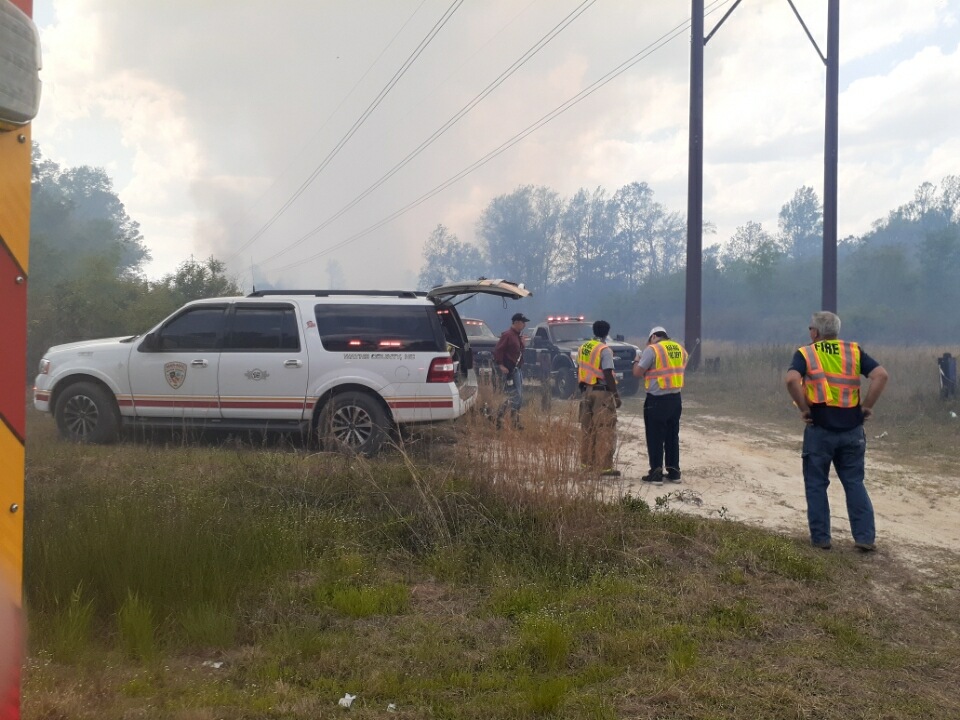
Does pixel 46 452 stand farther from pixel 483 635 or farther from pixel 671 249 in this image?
→ pixel 671 249

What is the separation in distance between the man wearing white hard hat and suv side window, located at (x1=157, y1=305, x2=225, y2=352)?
4657 mm

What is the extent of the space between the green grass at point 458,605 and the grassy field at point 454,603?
0.05ft

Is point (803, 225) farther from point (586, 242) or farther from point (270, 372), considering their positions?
point (270, 372)

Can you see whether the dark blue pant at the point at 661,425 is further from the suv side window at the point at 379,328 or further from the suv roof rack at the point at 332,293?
the suv roof rack at the point at 332,293

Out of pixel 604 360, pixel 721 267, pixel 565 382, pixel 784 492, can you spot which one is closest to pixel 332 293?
pixel 604 360

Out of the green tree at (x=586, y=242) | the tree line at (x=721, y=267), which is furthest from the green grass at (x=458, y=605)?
the green tree at (x=586, y=242)

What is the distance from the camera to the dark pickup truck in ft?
60.6

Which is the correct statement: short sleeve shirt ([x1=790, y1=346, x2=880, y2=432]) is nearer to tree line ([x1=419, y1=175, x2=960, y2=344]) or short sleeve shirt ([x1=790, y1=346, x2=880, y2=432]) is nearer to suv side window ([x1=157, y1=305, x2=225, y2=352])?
suv side window ([x1=157, y1=305, x2=225, y2=352])

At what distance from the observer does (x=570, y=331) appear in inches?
785

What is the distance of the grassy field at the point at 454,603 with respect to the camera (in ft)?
12.3

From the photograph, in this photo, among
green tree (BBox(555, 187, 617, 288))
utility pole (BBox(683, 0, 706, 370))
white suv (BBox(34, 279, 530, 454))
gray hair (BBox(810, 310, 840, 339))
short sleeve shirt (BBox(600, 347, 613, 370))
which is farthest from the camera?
green tree (BBox(555, 187, 617, 288))

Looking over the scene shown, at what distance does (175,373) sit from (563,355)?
10.6m

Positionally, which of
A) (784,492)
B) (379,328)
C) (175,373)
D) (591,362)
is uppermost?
(379,328)

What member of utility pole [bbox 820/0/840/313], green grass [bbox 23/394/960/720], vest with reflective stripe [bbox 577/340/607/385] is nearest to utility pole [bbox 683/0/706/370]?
utility pole [bbox 820/0/840/313]
